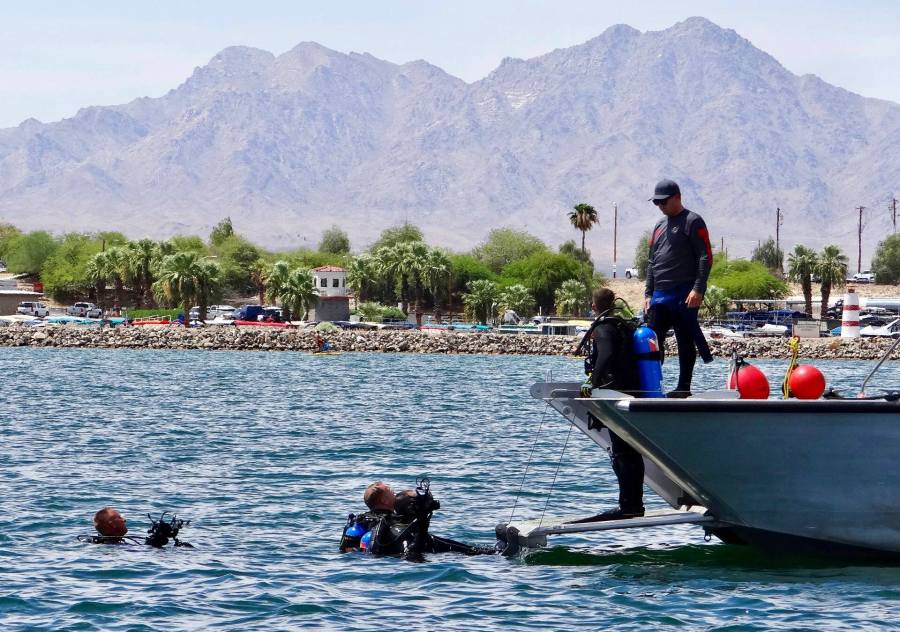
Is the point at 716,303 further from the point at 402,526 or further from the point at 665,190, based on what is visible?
the point at 665,190

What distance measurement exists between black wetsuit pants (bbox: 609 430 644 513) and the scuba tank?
Result: 607mm

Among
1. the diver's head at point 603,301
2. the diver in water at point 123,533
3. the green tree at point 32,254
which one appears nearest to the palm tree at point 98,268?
the green tree at point 32,254

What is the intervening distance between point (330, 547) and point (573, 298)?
104 meters

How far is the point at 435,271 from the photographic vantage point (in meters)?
110

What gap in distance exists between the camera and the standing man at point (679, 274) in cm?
1303

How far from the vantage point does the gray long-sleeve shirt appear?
1303 centimetres

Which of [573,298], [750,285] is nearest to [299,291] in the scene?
[573,298]

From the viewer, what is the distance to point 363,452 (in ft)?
84.0

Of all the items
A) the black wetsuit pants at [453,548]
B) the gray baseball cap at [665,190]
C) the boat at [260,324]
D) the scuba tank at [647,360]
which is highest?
the gray baseball cap at [665,190]

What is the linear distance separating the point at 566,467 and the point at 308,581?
33.3 feet

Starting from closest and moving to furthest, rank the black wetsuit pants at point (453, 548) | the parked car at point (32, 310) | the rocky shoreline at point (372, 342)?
the black wetsuit pants at point (453, 548), the rocky shoreline at point (372, 342), the parked car at point (32, 310)

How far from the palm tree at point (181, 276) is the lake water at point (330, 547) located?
2447 inches

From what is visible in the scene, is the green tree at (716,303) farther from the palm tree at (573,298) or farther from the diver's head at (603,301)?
the diver's head at (603,301)

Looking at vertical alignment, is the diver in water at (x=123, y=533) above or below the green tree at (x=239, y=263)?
below
